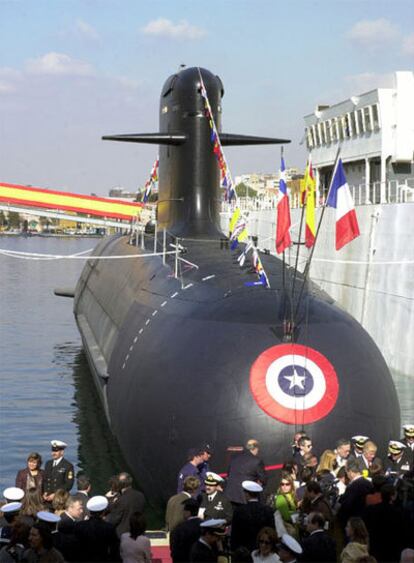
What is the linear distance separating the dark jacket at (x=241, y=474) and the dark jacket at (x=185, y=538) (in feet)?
8.17

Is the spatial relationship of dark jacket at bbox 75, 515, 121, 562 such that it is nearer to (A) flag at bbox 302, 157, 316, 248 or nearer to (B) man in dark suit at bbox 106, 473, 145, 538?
(B) man in dark suit at bbox 106, 473, 145, 538

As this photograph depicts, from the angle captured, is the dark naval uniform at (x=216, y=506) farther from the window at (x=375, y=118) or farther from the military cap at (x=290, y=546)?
the window at (x=375, y=118)

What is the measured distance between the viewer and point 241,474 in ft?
37.4

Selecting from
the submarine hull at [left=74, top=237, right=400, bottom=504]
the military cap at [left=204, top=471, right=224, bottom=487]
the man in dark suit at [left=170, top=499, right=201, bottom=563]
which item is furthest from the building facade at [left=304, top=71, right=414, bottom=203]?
the man in dark suit at [left=170, top=499, right=201, bottom=563]

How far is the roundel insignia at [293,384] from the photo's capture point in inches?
483

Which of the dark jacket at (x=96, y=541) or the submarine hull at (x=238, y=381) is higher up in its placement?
the submarine hull at (x=238, y=381)

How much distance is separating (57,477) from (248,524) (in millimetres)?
3832

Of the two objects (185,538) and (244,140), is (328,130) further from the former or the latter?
(185,538)

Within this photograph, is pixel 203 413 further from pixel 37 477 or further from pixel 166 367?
pixel 37 477

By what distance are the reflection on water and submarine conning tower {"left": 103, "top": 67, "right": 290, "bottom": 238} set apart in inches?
213

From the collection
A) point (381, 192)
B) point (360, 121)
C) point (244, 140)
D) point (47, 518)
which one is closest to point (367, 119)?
point (360, 121)

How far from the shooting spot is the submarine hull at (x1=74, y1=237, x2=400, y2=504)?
12.3 metres

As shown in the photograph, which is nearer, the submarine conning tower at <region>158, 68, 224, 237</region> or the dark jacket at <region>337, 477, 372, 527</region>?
the dark jacket at <region>337, 477, 372, 527</region>

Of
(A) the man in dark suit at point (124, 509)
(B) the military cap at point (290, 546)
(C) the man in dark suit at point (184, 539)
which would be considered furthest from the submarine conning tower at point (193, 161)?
(B) the military cap at point (290, 546)
